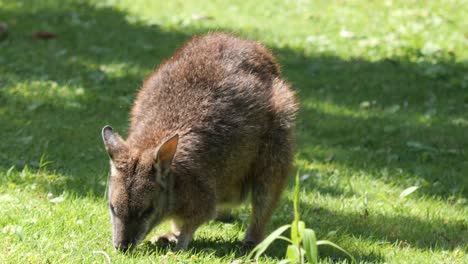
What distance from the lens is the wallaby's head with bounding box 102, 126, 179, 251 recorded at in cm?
530

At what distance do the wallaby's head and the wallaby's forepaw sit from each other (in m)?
0.45

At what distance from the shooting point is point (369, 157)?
8.19 m

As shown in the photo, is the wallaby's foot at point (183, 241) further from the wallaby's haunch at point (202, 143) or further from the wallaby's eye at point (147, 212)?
the wallaby's eye at point (147, 212)

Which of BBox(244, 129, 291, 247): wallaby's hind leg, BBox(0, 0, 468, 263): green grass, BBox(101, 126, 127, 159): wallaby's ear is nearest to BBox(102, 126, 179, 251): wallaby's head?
BBox(101, 126, 127, 159): wallaby's ear

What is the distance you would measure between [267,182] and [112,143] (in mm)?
1206

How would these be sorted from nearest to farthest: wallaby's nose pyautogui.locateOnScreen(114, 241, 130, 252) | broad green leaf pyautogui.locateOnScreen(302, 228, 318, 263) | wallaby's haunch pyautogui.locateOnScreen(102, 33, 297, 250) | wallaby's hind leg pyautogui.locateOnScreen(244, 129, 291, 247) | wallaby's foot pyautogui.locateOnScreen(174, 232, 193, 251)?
broad green leaf pyautogui.locateOnScreen(302, 228, 318, 263), wallaby's nose pyautogui.locateOnScreen(114, 241, 130, 252), wallaby's haunch pyautogui.locateOnScreen(102, 33, 297, 250), wallaby's foot pyautogui.locateOnScreen(174, 232, 193, 251), wallaby's hind leg pyautogui.locateOnScreen(244, 129, 291, 247)

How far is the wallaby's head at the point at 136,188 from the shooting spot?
17.4 feet

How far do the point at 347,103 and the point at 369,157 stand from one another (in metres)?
1.69

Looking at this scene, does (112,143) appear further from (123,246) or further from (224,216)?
(224,216)

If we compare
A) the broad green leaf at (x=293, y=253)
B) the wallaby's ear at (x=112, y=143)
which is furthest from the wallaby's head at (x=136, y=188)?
the broad green leaf at (x=293, y=253)

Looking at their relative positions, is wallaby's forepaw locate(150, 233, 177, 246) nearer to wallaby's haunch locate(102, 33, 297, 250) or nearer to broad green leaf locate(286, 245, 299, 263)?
wallaby's haunch locate(102, 33, 297, 250)

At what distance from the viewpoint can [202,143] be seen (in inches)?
230

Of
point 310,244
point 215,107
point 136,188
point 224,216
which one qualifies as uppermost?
point 310,244

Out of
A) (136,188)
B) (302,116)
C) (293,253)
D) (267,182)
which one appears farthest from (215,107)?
(302,116)
